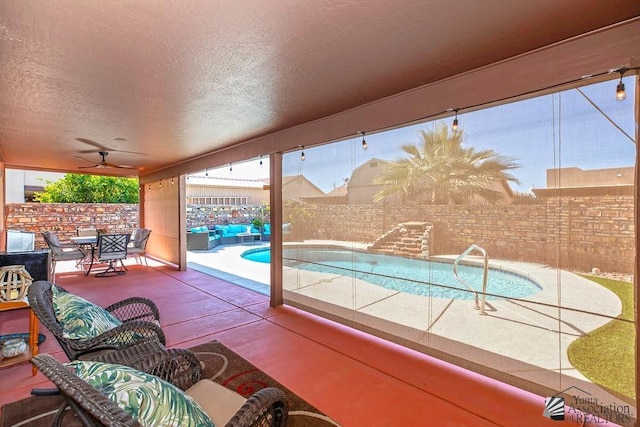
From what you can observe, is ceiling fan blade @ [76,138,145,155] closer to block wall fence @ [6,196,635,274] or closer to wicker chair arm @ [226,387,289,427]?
block wall fence @ [6,196,635,274]

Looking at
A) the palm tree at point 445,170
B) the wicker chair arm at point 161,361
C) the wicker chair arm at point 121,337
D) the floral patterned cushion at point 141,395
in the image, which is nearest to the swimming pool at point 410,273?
the palm tree at point 445,170

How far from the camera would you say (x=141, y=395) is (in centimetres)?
103

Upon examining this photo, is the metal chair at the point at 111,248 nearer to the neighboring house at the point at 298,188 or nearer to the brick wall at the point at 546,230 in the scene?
the neighboring house at the point at 298,188

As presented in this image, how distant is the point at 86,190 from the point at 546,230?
1542 centimetres

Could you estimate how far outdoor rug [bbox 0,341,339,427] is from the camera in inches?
83.2

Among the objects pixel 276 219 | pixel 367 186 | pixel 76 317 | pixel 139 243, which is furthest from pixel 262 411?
pixel 139 243

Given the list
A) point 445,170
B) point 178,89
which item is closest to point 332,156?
point 445,170

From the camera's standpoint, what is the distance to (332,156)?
4.04 m

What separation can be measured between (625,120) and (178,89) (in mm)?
3511

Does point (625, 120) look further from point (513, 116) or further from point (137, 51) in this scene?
point (137, 51)

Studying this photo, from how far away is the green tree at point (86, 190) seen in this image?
40.5ft

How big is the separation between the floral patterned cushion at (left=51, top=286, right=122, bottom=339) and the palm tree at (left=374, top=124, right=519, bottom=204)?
9.12 feet

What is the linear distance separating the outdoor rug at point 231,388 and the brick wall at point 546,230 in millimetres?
1806

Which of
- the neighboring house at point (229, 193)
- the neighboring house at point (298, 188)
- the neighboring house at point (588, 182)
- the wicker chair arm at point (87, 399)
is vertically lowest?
the wicker chair arm at point (87, 399)
